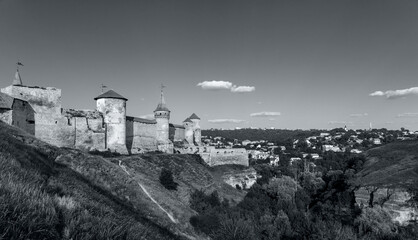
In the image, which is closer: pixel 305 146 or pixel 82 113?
pixel 82 113

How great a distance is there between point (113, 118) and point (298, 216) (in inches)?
904

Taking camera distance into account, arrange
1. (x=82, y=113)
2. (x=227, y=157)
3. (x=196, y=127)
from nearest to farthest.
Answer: (x=82, y=113) < (x=227, y=157) < (x=196, y=127)

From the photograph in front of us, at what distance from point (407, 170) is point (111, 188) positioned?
30.5 metres

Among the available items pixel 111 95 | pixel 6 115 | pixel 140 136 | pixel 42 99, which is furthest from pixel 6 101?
pixel 140 136

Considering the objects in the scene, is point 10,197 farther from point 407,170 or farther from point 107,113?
point 407,170

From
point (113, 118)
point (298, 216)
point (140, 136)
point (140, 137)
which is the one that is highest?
point (113, 118)

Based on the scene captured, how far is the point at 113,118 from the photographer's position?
98.7 feet

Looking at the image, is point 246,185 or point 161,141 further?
point 246,185

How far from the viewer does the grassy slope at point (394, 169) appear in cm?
2422

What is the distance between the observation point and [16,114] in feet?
71.2

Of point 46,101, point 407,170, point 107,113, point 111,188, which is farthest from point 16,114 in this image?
point 407,170

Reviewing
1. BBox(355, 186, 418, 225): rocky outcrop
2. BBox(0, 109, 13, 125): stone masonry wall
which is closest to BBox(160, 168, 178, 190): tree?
BBox(0, 109, 13, 125): stone masonry wall

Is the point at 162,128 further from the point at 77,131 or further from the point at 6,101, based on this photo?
the point at 6,101

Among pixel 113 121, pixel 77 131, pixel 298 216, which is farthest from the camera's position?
pixel 113 121
